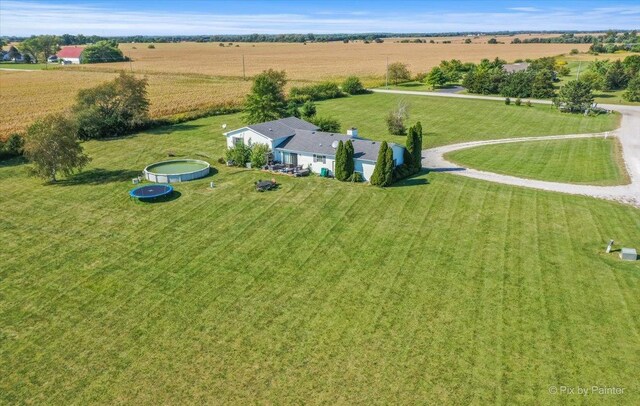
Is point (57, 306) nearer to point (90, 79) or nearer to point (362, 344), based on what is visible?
point (362, 344)

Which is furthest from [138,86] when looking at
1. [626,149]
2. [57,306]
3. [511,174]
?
[626,149]

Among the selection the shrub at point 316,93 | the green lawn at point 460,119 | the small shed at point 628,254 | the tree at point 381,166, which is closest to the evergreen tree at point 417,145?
the tree at point 381,166

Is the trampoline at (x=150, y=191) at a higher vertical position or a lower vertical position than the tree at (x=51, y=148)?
lower

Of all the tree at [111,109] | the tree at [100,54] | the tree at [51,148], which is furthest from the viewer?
the tree at [100,54]

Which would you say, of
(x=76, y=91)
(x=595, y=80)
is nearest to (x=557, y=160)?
(x=595, y=80)

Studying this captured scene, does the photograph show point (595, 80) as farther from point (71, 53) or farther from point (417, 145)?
point (71, 53)

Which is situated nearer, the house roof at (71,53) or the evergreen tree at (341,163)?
the evergreen tree at (341,163)

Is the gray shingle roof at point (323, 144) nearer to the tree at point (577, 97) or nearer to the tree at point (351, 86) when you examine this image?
the tree at point (577, 97)
